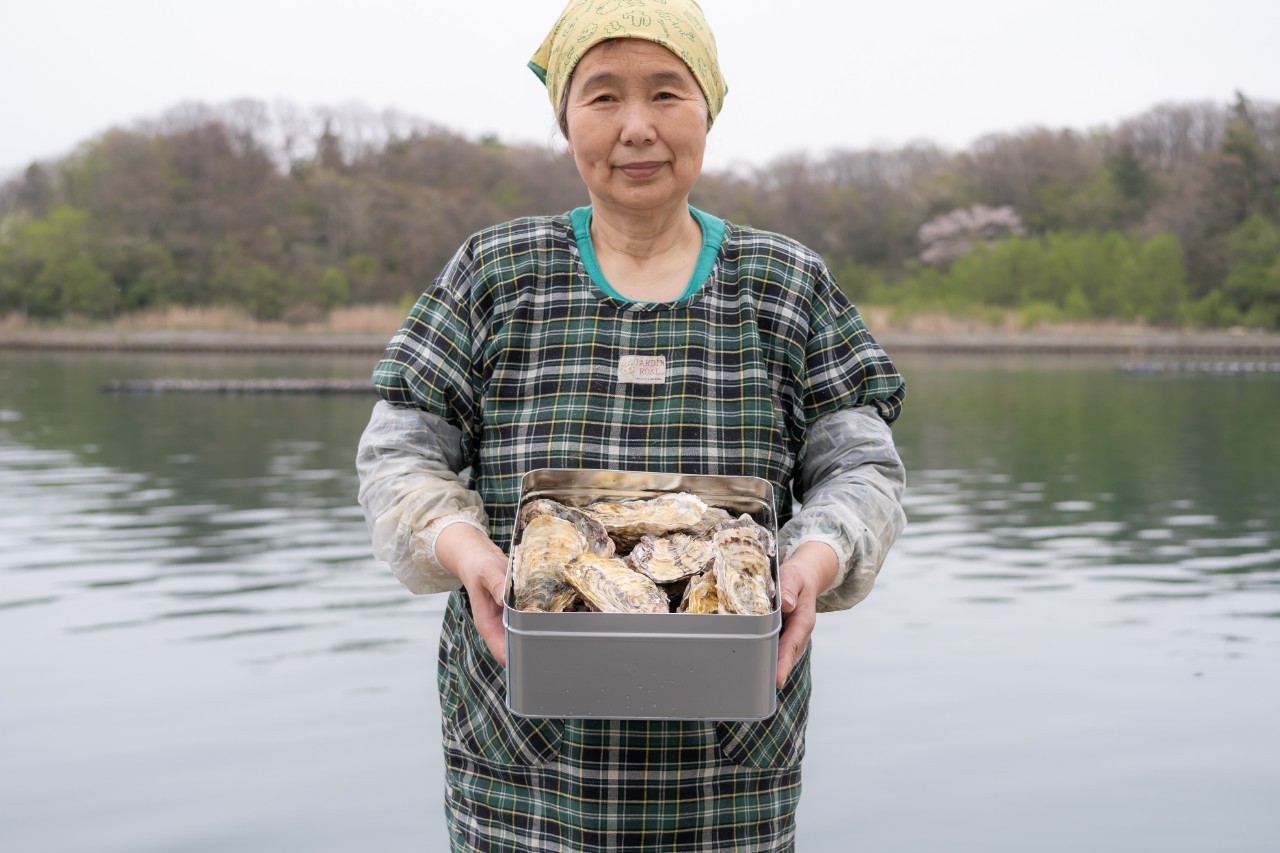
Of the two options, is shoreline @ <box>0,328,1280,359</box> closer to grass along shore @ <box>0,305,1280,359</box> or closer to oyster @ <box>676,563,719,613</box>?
grass along shore @ <box>0,305,1280,359</box>

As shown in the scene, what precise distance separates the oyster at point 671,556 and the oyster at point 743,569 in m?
0.02

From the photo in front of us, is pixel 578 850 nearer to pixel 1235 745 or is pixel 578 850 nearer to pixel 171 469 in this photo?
pixel 1235 745

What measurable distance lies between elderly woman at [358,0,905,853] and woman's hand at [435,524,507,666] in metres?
0.01

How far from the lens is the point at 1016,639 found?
6.12m

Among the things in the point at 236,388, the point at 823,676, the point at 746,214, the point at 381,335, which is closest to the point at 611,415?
the point at 823,676

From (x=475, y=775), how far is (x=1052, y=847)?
276 centimetres

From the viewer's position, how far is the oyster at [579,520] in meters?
1.33

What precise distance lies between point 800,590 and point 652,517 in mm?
150

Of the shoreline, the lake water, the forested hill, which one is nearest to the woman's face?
the lake water

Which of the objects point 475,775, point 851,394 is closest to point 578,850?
point 475,775

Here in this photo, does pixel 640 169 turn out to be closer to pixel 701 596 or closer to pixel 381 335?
pixel 701 596

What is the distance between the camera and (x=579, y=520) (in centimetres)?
134

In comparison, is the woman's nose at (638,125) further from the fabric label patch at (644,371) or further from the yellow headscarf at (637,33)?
A: the fabric label patch at (644,371)

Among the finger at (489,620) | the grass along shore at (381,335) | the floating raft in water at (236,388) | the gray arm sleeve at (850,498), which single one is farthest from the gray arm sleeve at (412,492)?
the grass along shore at (381,335)
